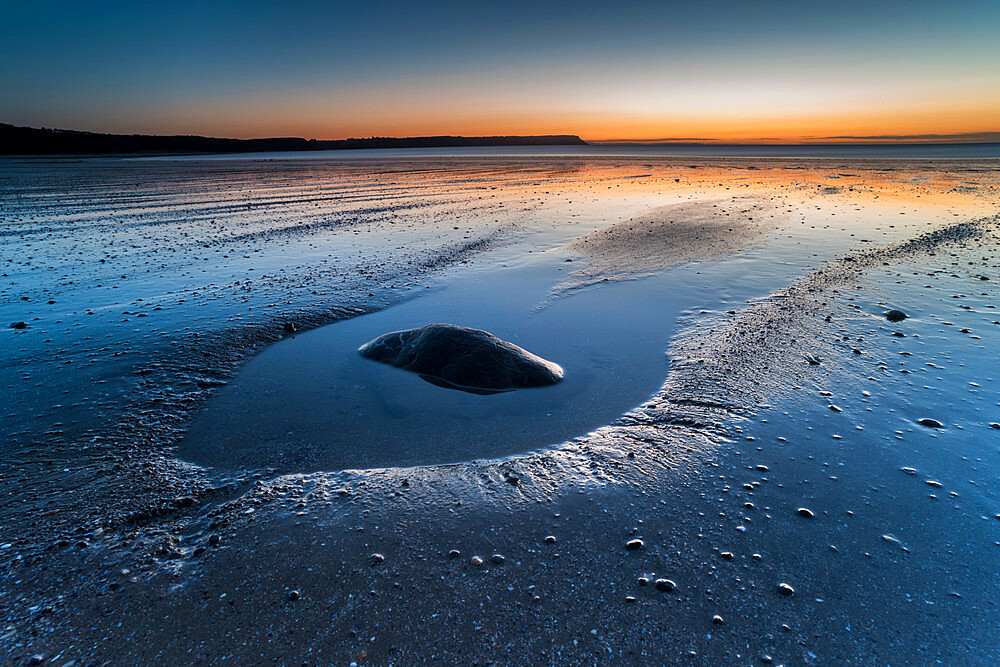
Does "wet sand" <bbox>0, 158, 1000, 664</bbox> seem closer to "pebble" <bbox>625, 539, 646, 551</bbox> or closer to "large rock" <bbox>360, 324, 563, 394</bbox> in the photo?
"pebble" <bbox>625, 539, 646, 551</bbox>

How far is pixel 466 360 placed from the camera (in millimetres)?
5203

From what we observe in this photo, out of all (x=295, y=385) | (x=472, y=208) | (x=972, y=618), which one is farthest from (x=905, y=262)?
(x=472, y=208)

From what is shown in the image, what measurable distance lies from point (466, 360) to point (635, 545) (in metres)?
2.78

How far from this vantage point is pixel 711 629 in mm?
2365

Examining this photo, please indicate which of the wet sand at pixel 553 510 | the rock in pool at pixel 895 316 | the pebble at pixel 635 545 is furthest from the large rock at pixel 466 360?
the rock in pool at pixel 895 316

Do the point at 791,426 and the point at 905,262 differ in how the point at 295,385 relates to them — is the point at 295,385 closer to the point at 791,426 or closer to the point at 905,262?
the point at 791,426

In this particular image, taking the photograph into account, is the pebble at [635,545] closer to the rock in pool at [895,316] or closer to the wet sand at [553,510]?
the wet sand at [553,510]

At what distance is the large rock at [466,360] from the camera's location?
5.02 m

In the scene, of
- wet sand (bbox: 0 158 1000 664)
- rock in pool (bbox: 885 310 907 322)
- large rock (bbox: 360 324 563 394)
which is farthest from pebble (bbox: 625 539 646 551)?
rock in pool (bbox: 885 310 907 322)

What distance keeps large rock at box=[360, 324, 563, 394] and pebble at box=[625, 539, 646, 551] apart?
2.23 metres

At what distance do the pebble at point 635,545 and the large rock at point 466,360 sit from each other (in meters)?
2.23

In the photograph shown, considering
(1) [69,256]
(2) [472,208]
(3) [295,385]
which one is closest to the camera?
(3) [295,385]

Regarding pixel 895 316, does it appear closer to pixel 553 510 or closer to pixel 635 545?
pixel 635 545

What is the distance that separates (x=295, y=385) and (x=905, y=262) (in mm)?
11260
